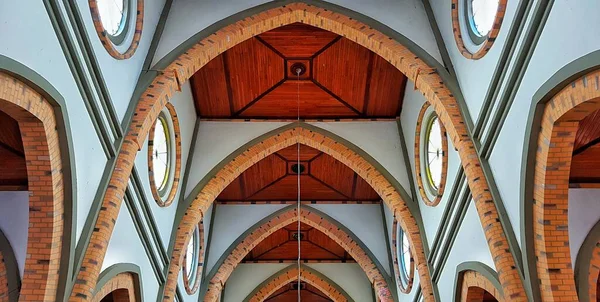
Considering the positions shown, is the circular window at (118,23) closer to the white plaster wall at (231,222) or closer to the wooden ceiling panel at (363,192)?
the white plaster wall at (231,222)

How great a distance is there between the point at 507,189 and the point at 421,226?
17.0ft

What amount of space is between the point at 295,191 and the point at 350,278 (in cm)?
371

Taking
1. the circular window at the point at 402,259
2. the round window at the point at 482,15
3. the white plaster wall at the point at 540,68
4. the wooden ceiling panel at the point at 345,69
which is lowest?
the white plaster wall at the point at 540,68

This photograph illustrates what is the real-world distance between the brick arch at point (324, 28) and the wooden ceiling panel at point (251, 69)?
1650mm

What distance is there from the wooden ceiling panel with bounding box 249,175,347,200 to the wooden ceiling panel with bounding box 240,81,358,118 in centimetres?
266

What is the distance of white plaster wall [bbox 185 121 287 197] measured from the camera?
1515cm

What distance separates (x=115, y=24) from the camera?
10.3 metres

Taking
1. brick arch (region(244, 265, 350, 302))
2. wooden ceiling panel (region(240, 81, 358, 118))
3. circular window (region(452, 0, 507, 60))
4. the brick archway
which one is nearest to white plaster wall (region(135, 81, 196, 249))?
the brick archway

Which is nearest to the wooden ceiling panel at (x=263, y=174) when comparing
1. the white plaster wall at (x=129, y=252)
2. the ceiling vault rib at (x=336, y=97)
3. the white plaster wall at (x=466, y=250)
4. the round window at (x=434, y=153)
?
the ceiling vault rib at (x=336, y=97)

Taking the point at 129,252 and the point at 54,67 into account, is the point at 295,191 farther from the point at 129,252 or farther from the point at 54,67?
the point at 54,67

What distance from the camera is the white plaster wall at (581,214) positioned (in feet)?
30.6

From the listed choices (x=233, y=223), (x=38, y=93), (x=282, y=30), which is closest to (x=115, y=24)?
(x=38, y=93)

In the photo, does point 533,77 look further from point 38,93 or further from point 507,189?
point 38,93

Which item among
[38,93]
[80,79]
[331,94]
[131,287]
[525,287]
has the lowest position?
[525,287]
